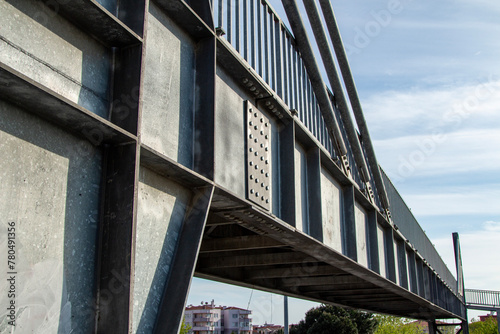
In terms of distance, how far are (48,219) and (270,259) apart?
313 inches

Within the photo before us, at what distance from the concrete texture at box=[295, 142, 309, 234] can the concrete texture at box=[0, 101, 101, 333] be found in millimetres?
3839

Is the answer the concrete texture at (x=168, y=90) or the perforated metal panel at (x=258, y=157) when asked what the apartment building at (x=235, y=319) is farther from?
the concrete texture at (x=168, y=90)

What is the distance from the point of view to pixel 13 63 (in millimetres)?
2855

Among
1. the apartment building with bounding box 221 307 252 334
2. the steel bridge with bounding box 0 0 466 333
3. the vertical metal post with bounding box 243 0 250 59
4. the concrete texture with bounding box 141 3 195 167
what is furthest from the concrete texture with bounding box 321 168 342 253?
the apartment building with bounding box 221 307 252 334

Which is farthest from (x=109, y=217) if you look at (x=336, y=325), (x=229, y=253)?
(x=336, y=325)

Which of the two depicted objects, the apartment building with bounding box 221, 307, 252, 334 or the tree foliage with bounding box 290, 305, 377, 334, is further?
the apartment building with bounding box 221, 307, 252, 334

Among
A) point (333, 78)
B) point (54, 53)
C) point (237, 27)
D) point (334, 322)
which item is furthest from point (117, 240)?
point (334, 322)

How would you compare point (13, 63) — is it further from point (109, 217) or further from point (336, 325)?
point (336, 325)

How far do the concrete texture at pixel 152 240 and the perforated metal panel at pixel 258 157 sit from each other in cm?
145

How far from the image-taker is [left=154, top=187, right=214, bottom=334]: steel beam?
3.69 m

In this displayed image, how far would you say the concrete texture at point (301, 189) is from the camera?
6824 millimetres

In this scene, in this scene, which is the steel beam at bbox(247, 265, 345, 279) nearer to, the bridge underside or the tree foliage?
the bridge underside

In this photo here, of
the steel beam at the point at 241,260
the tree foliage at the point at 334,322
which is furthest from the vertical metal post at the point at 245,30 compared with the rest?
the tree foliage at the point at 334,322

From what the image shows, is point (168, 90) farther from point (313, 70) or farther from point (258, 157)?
point (313, 70)
